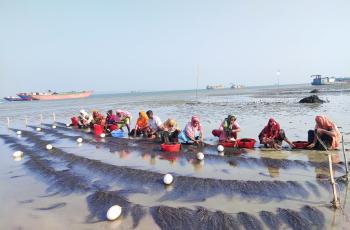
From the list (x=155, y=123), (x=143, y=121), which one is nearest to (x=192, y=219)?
(x=155, y=123)

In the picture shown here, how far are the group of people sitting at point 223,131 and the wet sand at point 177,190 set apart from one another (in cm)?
58

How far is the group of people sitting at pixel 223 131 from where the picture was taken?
37.5ft

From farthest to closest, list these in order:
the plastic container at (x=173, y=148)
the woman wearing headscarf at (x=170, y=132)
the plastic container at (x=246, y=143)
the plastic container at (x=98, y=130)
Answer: the plastic container at (x=98, y=130)
the woman wearing headscarf at (x=170, y=132)
the plastic container at (x=173, y=148)
the plastic container at (x=246, y=143)

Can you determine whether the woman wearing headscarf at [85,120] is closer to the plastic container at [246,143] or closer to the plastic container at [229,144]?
the plastic container at [229,144]

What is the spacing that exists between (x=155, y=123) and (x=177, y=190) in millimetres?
8246

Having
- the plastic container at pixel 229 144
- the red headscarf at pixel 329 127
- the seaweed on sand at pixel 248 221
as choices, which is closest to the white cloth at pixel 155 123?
the plastic container at pixel 229 144

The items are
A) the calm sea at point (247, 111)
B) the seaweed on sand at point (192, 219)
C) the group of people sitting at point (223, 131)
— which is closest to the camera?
the seaweed on sand at point (192, 219)

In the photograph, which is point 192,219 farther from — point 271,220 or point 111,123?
point 111,123

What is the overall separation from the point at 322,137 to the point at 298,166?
2.67 meters

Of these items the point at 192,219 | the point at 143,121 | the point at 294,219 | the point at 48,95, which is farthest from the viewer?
the point at 48,95

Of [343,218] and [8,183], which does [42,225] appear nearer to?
[8,183]

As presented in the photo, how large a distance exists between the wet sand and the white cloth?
3025mm

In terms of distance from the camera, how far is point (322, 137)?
11484 millimetres

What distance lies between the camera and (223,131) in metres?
13.2
